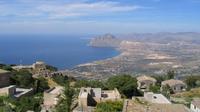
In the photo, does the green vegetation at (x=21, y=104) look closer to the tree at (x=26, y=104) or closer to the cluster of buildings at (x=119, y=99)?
the tree at (x=26, y=104)

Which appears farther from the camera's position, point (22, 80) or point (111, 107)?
point (22, 80)

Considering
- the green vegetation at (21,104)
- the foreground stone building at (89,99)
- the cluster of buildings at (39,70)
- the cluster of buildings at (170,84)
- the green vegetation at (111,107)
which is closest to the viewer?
the green vegetation at (111,107)

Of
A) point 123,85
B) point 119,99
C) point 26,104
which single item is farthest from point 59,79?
point 26,104

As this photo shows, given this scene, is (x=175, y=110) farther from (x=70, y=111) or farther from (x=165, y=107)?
(x=70, y=111)

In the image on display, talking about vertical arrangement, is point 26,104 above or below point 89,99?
below

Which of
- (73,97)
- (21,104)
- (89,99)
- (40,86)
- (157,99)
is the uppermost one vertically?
(73,97)

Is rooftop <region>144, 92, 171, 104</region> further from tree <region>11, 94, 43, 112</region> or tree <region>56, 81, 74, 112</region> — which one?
tree <region>11, 94, 43, 112</region>

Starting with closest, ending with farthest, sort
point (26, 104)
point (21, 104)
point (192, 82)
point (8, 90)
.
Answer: point (26, 104) < point (21, 104) < point (8, 90) < point (192, 82)

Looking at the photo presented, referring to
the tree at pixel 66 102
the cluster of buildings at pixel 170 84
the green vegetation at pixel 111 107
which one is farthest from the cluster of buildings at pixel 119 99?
the cluster of buildings at pixel 170 84

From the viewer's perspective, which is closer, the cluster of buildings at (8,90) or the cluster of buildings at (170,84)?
the cluster of buildings at (8,90)

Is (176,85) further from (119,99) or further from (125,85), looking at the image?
(119,99)

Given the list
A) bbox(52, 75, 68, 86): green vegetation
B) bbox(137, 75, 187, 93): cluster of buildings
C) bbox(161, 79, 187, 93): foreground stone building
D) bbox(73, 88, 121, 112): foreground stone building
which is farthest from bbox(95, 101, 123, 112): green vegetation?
bbox(161, 79, 187, 93): foreground stone building
